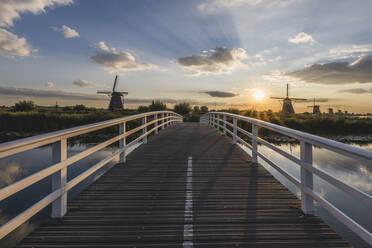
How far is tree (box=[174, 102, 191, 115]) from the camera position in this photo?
54.4 meters

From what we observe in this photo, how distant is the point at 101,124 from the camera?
387cm

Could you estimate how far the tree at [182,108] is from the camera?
54406 millimetres

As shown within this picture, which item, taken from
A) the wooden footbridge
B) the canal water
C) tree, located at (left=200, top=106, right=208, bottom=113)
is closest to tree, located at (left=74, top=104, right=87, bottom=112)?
tree, located at (left=200, top=106, right=208, bottom=113)

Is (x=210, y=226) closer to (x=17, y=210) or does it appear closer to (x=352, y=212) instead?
(x=352, y=212)

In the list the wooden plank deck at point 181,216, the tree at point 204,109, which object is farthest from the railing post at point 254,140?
the tree at point 204,109

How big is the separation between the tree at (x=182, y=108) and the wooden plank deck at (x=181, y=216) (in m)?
49.8

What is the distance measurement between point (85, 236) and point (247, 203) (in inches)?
85.5

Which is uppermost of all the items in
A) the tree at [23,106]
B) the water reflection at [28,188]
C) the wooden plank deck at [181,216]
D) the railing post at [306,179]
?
the tree at [23,106]

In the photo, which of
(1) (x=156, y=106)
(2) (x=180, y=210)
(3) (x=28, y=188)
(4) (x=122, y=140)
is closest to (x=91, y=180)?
(3) (x=28, y=188)

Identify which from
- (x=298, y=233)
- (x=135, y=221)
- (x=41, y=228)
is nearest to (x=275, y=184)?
(x=298, y=233)

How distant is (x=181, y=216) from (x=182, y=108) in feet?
171

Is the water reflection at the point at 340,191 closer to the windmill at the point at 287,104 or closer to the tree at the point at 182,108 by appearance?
the tree at the point at 182,108

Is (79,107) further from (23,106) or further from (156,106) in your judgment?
(156,106)

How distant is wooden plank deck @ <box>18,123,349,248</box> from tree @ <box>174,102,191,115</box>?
49754 millimetres
